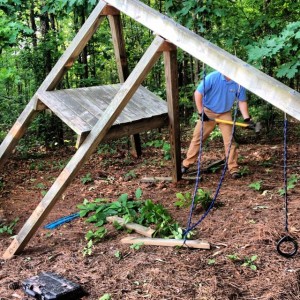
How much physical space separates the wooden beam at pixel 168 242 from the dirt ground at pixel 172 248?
6cm

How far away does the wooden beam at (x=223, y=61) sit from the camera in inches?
109

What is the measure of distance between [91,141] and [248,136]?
6.08m

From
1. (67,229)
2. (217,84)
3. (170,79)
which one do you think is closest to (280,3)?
(217,84)

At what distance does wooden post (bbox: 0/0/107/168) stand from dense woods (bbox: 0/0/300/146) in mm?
792

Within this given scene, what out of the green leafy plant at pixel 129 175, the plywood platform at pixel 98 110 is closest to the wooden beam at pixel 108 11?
the plywood platform at pixel 98 110

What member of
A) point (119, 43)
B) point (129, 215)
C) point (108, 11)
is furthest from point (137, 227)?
point (119, 43)

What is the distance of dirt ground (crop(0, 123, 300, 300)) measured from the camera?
10.3ft

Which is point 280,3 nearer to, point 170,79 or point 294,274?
point 170,79

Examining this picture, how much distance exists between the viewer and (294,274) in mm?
3170

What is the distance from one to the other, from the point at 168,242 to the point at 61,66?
269cm

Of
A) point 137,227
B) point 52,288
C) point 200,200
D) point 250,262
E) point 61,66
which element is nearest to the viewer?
point 52,288

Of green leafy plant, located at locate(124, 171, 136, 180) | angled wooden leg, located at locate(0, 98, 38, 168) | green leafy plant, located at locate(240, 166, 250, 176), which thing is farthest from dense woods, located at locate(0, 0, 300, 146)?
green leafy plant, located at locate(124, 171, 136, 180)

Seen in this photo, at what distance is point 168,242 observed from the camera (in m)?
3.90

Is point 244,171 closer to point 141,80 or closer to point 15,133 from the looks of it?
point 141,80
